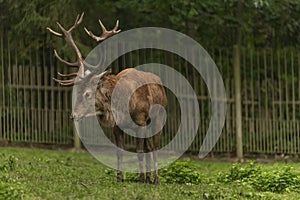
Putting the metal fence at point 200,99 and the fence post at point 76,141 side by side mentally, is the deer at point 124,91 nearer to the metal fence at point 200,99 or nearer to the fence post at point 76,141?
the metal fence at point 200,99

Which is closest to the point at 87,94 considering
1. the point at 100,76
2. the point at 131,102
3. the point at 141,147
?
the point at 100,76

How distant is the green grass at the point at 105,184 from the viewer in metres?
8.91

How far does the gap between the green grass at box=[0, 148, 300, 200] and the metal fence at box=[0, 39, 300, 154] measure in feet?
11.1

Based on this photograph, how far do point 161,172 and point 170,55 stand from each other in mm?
6018

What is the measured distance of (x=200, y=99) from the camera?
1695cm

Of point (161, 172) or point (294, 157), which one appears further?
point (294, 157)

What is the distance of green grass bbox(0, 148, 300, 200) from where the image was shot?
8.91 metres

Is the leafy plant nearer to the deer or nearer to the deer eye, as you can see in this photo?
the deer

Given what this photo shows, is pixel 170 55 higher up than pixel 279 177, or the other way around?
pixel 170 55

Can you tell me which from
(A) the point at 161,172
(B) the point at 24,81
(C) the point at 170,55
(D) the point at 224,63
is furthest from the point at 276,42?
(A) the point at 161,172

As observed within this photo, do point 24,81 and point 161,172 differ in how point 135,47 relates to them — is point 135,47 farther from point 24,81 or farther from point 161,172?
point 161,172

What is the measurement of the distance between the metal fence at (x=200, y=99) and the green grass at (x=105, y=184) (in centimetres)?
337

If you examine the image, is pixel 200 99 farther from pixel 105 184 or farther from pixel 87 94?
pixel 105 184

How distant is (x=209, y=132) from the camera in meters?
16.8
